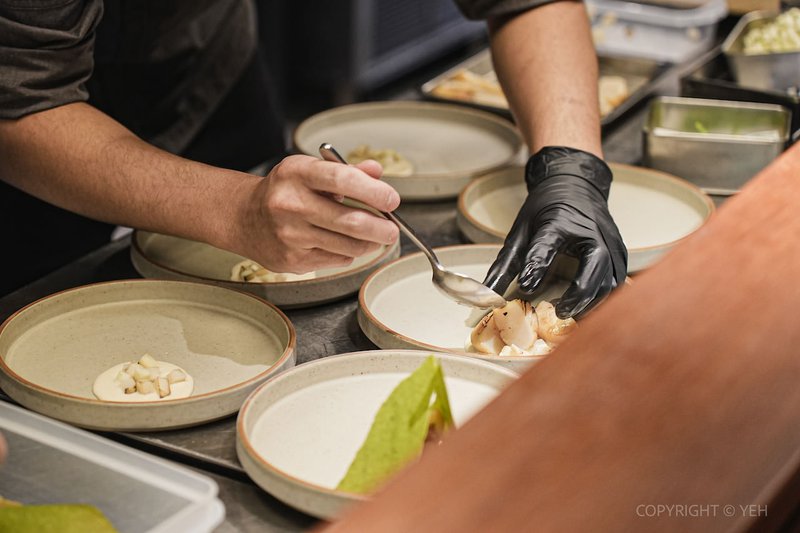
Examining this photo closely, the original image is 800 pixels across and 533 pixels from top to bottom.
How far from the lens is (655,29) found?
10.3ft

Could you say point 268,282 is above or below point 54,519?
below

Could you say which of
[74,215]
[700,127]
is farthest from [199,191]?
[700,127]

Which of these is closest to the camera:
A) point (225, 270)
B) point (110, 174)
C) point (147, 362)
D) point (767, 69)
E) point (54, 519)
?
point (54, 519)

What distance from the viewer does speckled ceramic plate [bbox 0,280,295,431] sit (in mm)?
1333

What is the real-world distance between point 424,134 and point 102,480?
4.95ft

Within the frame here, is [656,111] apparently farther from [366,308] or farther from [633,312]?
[633,312]

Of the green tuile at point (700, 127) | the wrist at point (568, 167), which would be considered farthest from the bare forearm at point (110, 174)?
the green tuile at point (700, 127)

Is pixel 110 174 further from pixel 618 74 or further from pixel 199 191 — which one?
pixel 618 74

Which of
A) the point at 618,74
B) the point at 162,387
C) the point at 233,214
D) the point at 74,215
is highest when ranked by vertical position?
the point at 233,214

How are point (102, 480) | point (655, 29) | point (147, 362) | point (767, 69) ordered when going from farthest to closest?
point (655, 29) → point (767, 69) → point (147, 362) → point (102, 480)

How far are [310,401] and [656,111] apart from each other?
1.39 m

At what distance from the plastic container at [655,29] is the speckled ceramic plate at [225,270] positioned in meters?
1.55

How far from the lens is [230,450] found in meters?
1.32

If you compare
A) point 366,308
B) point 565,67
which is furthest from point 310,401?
point 565,67
